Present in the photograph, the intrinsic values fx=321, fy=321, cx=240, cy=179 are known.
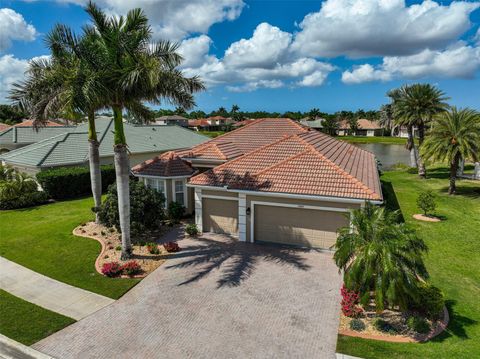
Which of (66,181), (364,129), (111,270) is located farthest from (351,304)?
(364,129)

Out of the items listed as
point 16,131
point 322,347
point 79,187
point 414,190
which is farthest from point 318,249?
point 16,131

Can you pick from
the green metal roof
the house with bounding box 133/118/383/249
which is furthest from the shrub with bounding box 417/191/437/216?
the green metal roof

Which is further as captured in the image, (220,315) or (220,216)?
(220,216)

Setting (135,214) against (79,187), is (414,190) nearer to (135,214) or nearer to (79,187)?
(135,214)

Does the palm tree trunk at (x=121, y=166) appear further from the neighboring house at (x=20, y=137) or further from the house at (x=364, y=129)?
the house at (x=364, y=129)

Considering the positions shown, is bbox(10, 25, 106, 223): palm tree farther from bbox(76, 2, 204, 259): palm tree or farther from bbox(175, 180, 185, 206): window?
bbox(175, 180, 185, 206): window

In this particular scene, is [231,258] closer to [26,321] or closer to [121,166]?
[121,166]
